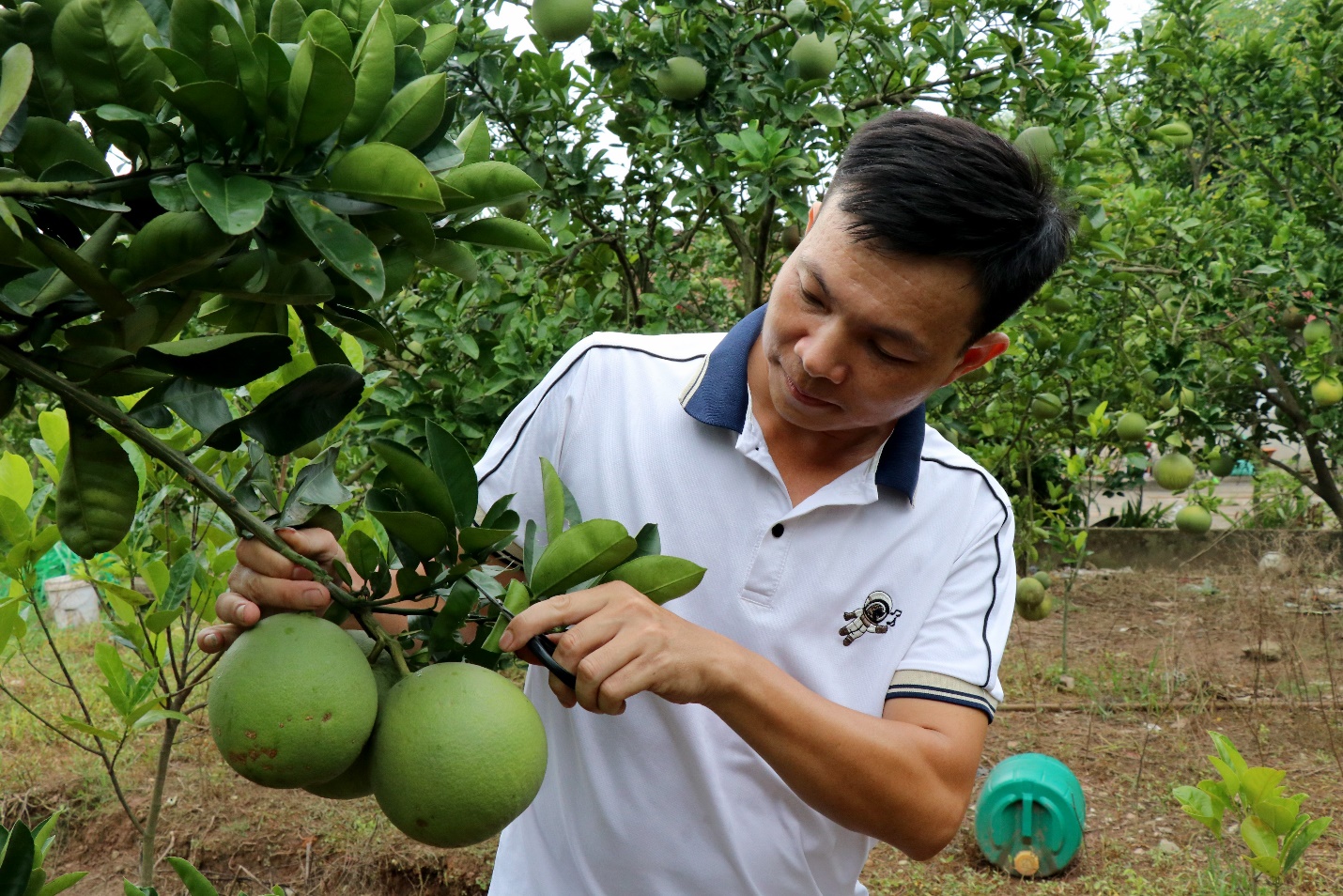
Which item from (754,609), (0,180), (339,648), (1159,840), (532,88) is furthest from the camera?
(1159,840)

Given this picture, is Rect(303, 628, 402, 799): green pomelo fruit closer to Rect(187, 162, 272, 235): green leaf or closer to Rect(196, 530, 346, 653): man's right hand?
Rect(196, 530, 346, 653): man's right hand

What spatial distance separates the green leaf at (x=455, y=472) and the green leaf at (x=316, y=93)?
0.29 m

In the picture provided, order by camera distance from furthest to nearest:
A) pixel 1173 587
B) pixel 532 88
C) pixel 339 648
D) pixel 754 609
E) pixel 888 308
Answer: pixel 1173 587 < pixel 532 88 < pixel 754 609 < pixel 888 308 < pixel 339 648

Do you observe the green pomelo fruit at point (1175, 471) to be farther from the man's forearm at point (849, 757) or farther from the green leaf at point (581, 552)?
the green leaf at point (581, 552)

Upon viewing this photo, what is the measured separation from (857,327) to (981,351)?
30 cm

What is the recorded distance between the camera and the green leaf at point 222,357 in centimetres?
80

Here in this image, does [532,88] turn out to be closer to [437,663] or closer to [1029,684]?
[437,663]

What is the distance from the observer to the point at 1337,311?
180 inches

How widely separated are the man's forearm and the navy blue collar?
340 mm

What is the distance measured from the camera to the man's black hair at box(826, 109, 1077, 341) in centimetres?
133

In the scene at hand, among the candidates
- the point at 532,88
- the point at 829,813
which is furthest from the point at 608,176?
the point at 829,813

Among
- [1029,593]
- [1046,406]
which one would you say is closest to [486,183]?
[1046,406]

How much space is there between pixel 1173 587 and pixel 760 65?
5784mm

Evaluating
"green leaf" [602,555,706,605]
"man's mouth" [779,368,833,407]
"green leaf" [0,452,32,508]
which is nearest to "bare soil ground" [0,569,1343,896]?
"green leaf" [0,452,32,508]
